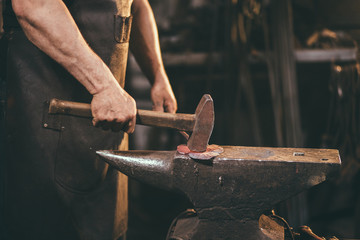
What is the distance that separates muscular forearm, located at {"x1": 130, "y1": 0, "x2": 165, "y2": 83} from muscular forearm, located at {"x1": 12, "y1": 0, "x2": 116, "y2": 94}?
0.54 m

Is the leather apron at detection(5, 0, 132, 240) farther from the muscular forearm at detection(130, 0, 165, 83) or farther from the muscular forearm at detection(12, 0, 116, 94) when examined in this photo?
the muscular forearm at detection(130, 0, 165, 83)

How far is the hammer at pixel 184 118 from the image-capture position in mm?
1298

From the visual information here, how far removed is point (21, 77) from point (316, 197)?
3.05 m

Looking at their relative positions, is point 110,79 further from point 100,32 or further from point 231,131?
point 231,131

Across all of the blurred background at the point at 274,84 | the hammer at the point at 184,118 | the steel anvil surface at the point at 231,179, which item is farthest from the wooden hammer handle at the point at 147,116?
the blurred background at the point at 274,84

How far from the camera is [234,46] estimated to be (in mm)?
3193

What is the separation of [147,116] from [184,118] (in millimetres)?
143

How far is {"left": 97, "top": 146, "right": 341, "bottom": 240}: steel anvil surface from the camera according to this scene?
1.22 metres

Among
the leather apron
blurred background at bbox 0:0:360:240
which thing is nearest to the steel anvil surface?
the leather apron

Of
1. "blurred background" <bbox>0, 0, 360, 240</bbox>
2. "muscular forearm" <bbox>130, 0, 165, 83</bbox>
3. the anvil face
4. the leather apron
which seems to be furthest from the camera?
"blurred background" <bbox>0, 0, 360, 240</bbox>

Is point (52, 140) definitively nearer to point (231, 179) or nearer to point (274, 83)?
point (231, 179)

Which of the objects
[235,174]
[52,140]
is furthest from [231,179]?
[52,140]

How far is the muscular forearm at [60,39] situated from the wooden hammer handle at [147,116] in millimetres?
85

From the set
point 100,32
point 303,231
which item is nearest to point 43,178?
point 100,32
